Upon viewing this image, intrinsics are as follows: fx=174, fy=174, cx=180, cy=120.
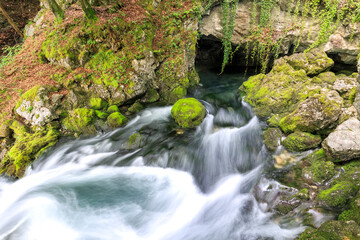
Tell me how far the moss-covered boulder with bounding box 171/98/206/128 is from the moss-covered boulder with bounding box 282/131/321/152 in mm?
3058

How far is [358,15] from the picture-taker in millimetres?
7363

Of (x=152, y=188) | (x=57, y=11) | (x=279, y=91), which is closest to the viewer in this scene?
(x=152, y=188)

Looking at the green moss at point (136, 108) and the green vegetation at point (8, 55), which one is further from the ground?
the green vegetation at point (8, 55)

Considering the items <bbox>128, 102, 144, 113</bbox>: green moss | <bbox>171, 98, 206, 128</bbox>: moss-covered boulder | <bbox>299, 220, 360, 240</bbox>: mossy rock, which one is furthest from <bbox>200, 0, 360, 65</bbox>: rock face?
<bbox>299, 220, 360, 240</bbox>: mossy rock

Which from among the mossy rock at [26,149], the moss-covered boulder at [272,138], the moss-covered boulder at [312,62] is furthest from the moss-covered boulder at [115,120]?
the moss-covered boulder at [312,62]

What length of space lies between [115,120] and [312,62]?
28.3 ft

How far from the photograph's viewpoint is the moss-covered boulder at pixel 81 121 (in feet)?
22.2

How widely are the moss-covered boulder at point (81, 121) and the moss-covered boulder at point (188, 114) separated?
324 centimetres

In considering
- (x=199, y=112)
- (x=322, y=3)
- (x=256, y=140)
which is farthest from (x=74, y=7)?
(x=322, y=3)

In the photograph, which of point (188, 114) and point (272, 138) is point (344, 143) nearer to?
point (272, 138)

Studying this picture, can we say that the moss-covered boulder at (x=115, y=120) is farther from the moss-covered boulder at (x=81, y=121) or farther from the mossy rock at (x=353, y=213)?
the mossy rock at (x=353, y=213)

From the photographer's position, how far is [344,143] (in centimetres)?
388

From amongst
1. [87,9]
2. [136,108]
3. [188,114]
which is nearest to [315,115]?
[188,114]

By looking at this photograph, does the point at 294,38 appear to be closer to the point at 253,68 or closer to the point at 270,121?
the point at 253,68
